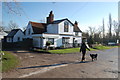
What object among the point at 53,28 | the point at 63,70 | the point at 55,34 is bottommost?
the point at 63,70

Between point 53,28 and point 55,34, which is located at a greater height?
point 53,28

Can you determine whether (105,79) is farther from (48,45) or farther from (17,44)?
(17,44)

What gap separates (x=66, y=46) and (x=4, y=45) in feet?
48.2

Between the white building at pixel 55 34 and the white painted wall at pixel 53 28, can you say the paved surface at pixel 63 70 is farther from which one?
the white painted wall at pixel 53 28

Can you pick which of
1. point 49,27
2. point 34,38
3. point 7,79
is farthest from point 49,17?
point 7,79

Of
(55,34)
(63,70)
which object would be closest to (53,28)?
(55,34)

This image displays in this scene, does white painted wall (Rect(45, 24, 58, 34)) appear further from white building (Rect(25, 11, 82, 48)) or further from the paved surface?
the paved surface

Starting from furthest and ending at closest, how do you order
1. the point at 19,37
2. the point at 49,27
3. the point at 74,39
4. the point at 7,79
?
the point at 19,37 < the point at 74,39 < the point at 49,27 < the point at 7,79

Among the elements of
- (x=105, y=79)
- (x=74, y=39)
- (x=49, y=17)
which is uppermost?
(x=49, y=17)

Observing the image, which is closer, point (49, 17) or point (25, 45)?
point (25, 45)

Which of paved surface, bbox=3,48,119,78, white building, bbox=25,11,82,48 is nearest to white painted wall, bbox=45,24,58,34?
white building, bbox=25,11,82,48

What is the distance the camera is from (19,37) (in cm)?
3244

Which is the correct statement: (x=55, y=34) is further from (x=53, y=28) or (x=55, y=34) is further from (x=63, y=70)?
(x=63, y=70)

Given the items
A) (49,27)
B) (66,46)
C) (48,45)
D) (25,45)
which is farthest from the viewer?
(49,27)
